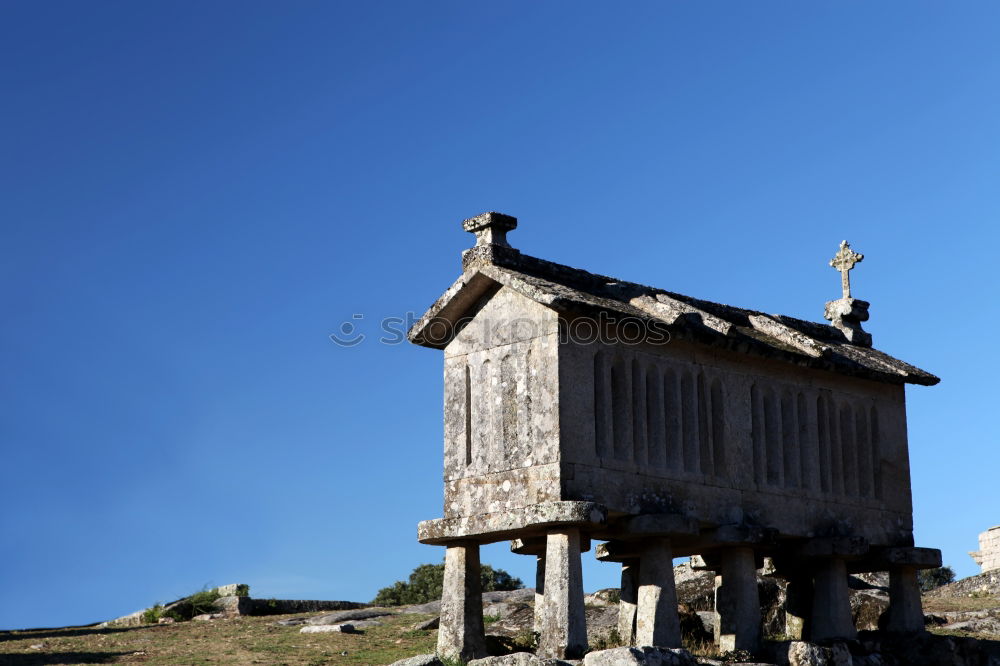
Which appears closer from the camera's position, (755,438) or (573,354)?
(573,354)

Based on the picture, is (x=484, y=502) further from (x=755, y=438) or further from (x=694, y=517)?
(x=755, y=438)

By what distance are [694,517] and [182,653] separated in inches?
285

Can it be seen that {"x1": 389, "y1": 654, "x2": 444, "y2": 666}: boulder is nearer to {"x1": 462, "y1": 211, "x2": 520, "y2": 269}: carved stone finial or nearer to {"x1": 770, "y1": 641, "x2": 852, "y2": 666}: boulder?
{"x1": 770, "y1": 641, "x2": 852, "y2": 666}: boulder

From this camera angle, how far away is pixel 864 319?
23.3 metres

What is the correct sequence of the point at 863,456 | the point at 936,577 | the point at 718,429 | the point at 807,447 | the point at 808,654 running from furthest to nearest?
the point at 936,577 → the point at 863,456 → the point at 807,447 → the point at 718,429 → the point at 808,654

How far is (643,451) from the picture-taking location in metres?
18.1

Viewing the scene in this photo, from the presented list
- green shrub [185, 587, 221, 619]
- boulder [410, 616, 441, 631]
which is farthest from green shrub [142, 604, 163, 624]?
boulder [410, 616, 441, 631]

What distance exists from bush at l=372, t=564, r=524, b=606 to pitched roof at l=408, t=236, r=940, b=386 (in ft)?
53.5

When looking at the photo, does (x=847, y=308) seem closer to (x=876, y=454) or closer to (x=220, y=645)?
(x=876, y=454)

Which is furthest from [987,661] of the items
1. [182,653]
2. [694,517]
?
[182,653]

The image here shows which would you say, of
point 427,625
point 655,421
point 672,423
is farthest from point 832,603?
point 427,625

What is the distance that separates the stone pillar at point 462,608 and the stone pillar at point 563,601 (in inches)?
Answer: 50.5

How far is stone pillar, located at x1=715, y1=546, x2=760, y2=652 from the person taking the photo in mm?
19109

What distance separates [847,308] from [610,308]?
659 centimetres
